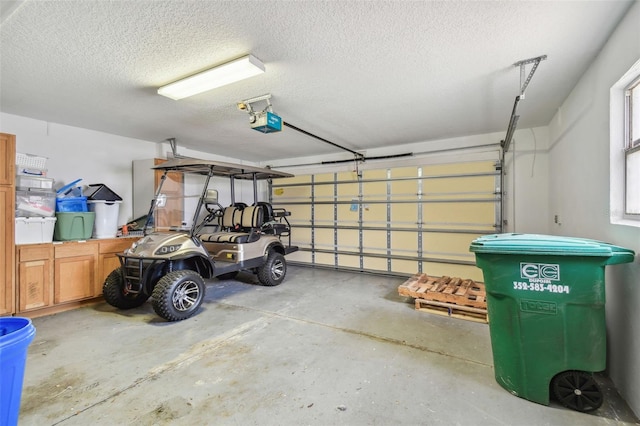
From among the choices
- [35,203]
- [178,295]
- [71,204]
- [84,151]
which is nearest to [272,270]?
[178,295]

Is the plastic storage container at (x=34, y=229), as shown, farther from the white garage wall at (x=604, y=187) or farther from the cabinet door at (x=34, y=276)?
the white garage wall at (x=604, y=187)

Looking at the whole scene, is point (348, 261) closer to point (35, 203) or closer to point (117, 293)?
point (117, 293)

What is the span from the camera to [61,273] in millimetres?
3801

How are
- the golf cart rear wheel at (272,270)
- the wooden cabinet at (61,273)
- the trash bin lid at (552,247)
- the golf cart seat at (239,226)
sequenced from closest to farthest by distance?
the trash bin lid at (552,247) → the wooden cabinet at (61,273) → the golf cart seat at (239,226) → the golf cart rear wheel at (272,270)

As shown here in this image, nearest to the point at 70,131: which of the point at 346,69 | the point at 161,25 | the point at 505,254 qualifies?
the point at 161,25

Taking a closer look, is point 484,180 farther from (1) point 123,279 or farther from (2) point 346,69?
(1) point 123,279

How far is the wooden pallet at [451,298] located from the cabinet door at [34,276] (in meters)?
4.80

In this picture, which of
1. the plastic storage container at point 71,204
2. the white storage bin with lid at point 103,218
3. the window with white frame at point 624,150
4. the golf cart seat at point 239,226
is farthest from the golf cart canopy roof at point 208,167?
the window with white frame at point 624,150

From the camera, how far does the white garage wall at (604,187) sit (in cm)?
187

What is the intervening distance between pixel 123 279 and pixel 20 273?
118 cm

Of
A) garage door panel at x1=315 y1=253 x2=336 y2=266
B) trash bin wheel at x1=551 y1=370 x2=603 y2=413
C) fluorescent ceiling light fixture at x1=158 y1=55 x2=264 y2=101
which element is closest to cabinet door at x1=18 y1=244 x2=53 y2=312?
fluorescent ceiling light fixture at x1=158 y1=55 x2=264 y2=101

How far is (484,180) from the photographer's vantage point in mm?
5023

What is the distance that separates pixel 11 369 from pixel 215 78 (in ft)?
8.56

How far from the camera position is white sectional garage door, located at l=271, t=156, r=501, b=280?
5102 millimetres
